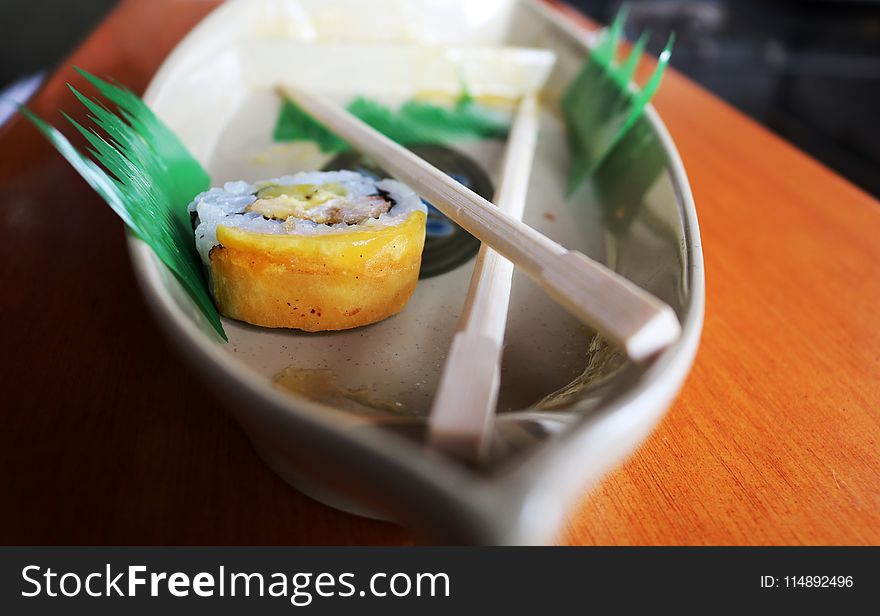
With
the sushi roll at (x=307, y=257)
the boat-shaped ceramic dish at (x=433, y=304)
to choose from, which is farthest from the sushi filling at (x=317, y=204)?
the boat-shaped ceramic dish at (x=433, y=304)

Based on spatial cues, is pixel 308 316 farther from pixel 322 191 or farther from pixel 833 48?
pixel 833 48

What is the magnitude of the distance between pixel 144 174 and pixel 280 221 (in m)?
0.15

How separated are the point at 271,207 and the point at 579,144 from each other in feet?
1.94

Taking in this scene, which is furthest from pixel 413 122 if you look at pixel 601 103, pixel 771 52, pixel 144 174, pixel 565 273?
pixel 771 52

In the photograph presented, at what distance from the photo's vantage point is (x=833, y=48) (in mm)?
3189

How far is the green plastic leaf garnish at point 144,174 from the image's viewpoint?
2.05ft

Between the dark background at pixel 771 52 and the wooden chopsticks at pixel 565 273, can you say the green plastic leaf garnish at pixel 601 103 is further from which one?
the dark background at pixel 771 52

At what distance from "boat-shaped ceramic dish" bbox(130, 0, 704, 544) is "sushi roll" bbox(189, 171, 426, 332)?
1.1 inches

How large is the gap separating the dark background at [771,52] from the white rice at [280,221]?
7.18 feet

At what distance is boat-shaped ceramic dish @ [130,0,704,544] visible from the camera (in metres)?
0.45

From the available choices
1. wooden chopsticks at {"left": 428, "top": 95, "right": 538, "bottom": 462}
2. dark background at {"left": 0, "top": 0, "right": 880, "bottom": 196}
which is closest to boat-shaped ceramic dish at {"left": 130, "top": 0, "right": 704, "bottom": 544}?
wooden chopsticks at {"left": 428, "top": 95, "right": 538, "bottom": 462}

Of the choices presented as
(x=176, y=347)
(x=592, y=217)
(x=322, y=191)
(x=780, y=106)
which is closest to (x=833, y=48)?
(x=780, y=106)

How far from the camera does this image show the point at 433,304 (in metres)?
0.85

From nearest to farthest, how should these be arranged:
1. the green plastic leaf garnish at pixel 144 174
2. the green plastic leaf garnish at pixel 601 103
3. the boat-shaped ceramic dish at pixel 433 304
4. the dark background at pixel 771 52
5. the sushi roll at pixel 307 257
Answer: the boat-shaped ceramic dish at pixel 433 304, the green plastic leaf garnish at pixel 144 174, the sushi roll at pixel 307 257, the green plastic leaf garnish at pixel 601 103, the dark background at pixel 771 52
